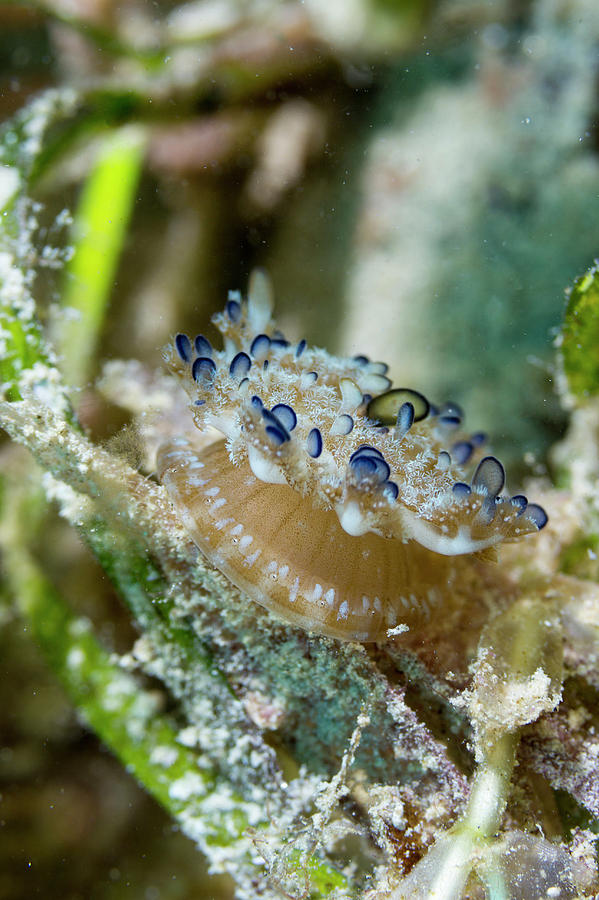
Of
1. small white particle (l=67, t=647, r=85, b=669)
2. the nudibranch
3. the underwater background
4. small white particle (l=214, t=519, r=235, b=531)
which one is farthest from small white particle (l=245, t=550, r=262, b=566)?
the underwater background

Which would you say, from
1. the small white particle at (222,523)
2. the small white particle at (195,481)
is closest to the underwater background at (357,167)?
the small white particle at (195,481)

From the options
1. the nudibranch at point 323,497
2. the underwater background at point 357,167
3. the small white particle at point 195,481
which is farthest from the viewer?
the underwater background at point 357,167

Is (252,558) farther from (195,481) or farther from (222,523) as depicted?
(195,481)

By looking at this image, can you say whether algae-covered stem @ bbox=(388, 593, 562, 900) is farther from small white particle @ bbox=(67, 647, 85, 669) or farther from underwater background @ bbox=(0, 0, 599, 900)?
small white particle @ bbox=(67, 647, 85, 669)

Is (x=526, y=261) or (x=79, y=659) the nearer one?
(x=79, y=659)

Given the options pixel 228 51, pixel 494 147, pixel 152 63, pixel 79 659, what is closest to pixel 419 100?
pixel 494 147

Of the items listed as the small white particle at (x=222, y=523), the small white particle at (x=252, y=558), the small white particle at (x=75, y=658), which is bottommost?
the small white particle at (x=75, y=658)

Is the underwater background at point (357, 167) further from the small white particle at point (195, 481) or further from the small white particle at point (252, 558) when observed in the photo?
the small white particle at point (252, 558)

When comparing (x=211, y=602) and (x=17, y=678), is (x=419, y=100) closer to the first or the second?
(x=211, y=602)
